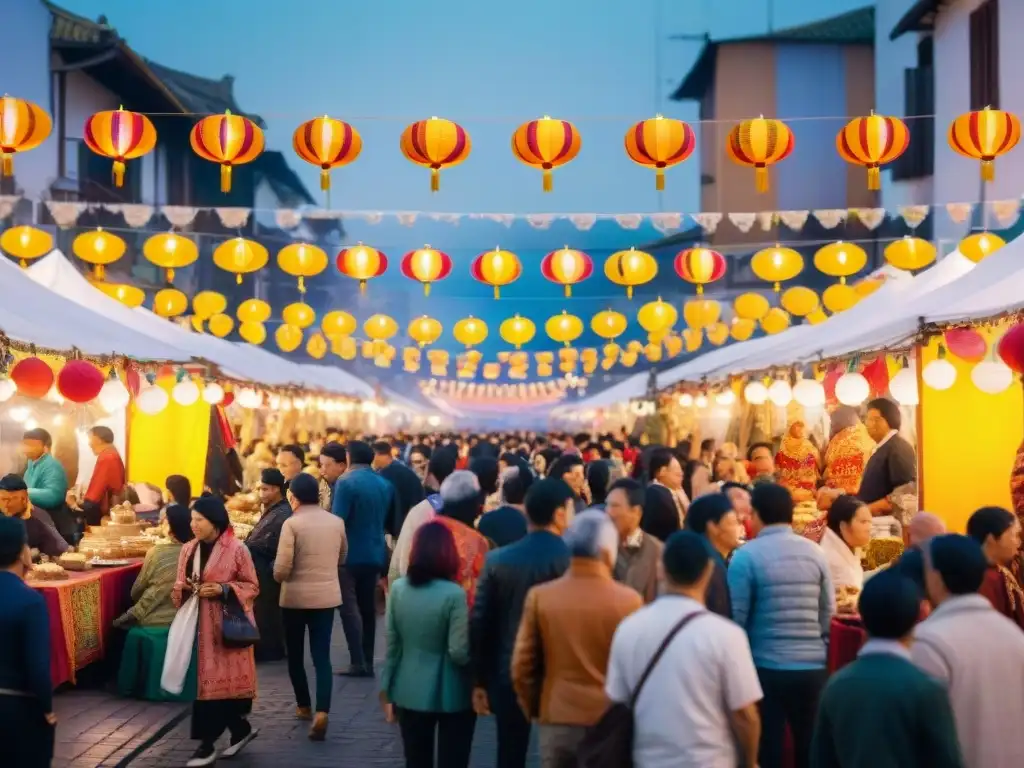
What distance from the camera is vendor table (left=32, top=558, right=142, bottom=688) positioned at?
8.71 meters

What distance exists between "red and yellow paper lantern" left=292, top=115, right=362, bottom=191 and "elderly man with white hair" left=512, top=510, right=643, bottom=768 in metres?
8.59

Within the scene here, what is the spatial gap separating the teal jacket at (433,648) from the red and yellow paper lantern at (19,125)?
7971 mm

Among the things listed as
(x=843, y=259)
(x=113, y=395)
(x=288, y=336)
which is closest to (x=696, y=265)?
(x=843, y=259)

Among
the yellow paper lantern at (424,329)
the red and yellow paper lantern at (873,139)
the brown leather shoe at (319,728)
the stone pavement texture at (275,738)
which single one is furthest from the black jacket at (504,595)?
the yellow paper lantern at (424,329)

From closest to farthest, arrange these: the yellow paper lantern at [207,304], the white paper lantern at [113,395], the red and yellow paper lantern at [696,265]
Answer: the white paper lantern at [113,395] < the red and yellow paper lantern at [696,265] < the yellow paper lantern at [207,304]

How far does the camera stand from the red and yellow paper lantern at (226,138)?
1268 cm

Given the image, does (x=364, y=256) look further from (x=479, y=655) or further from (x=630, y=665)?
(x=630, y=665)

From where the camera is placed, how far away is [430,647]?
5648mm

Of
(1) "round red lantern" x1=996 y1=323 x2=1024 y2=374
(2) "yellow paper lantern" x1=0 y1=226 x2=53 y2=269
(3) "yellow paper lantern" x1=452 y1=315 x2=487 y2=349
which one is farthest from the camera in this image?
(3) "yellow paper lantern" x1=452 y1=315 x2=487 y2=349

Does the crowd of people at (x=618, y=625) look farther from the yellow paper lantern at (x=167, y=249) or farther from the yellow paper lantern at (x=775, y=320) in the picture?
the yellow paper lantern at (x=775, y=320)

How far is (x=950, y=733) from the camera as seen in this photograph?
381cm

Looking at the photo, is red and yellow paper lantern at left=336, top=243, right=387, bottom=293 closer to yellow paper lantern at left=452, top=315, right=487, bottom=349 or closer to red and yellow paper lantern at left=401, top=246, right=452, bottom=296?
red and yellow paper lantern at left=401, top=246, right=452, bottom=296

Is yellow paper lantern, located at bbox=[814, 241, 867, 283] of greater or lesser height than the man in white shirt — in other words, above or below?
above

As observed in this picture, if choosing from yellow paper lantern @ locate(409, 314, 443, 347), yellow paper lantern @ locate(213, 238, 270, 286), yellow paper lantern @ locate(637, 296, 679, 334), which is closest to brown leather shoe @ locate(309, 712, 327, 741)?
yellow paper lantern @ locate(213, 238, 270, 286)
